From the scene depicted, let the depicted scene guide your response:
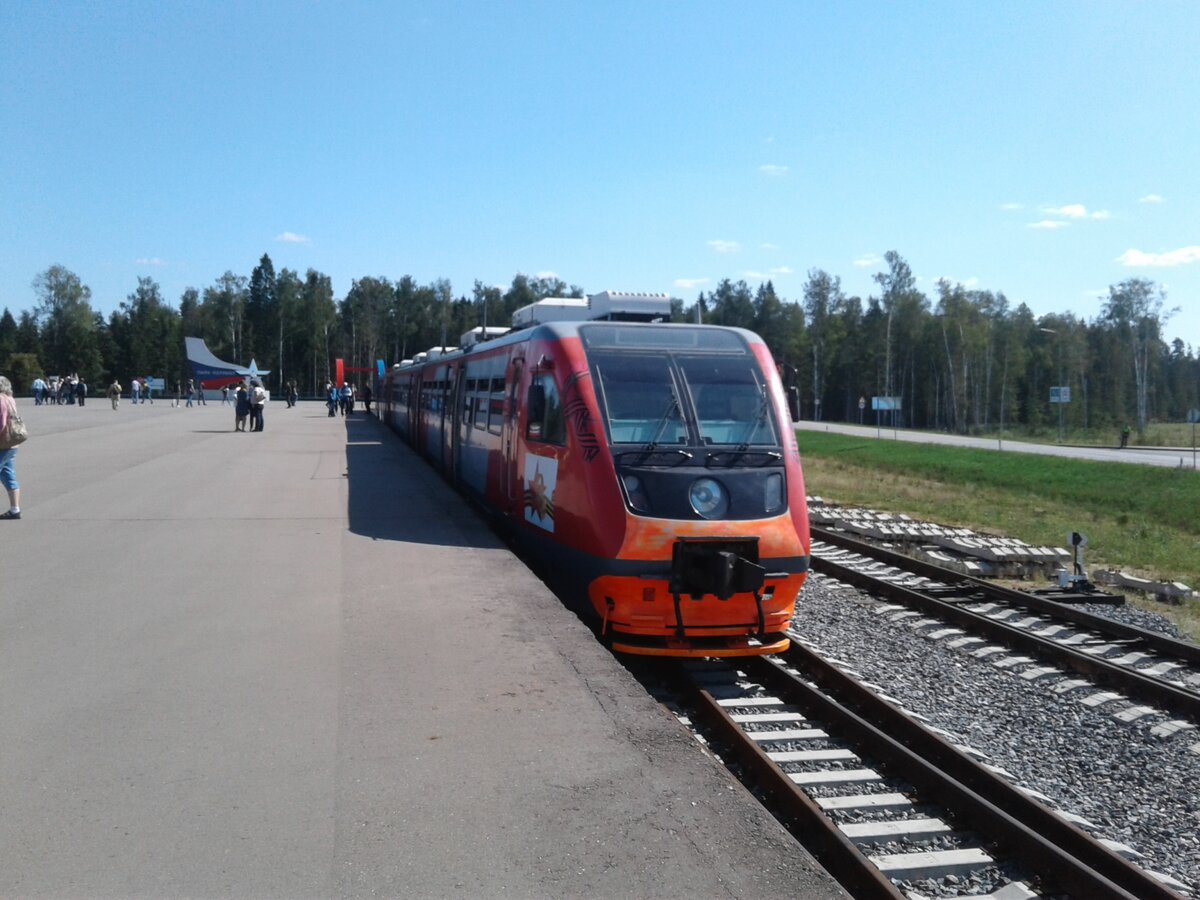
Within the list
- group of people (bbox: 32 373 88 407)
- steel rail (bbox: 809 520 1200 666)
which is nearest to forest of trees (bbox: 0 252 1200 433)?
group of people (bbox: 32 373 88 407)

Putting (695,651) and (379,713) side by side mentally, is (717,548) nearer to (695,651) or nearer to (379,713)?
(695,651)

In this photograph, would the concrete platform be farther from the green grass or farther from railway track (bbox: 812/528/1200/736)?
the green grass

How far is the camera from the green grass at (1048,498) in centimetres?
1700

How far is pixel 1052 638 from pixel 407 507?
786 cm

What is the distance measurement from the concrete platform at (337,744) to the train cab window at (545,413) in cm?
129

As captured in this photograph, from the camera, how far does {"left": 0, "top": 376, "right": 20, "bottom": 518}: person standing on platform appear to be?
36.7 ft

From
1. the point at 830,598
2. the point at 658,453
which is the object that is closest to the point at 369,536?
the point at 658,453

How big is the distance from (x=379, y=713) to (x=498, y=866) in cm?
182

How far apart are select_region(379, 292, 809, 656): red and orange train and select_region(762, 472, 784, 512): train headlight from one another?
12mm

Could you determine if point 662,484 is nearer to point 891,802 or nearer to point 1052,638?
point 891,802

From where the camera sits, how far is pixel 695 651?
795 centimetres

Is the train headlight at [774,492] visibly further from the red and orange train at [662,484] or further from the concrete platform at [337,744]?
the concrete platform at [337,744]

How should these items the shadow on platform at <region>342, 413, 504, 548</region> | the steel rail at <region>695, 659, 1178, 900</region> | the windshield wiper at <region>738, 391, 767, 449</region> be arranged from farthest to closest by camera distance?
the shadow on platform at <region>342, 413, 504, 548</region> < the windshield wiper at <region>738, 391, 767, 449</region> < the steel rail at <region>695, 659, 1178, 900</region>

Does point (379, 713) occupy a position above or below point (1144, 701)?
above
